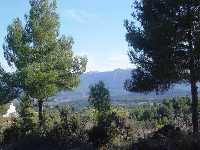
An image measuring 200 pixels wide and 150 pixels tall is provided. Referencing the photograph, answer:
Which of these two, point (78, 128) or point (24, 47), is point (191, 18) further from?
point (24, 47)

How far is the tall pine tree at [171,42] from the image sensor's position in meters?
25.0

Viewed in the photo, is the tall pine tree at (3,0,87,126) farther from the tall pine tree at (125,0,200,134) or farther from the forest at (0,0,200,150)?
Answer: the tall pine tree at (125,0,200,134)

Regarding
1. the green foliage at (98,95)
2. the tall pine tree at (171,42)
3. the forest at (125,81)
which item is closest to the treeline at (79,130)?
the forest at (125,81)

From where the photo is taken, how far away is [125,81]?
2845 centimetres

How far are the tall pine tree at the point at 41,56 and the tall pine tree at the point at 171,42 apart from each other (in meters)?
11.4

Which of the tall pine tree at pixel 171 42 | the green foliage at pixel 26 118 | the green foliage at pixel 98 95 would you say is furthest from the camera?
the green foliage at pixel 98 95

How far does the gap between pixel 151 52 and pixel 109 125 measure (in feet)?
15.0

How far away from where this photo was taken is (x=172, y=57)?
2552cm

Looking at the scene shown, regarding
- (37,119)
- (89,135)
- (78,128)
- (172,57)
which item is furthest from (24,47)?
(172,57)

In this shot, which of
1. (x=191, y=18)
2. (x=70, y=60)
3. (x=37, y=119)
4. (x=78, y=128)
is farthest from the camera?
(x=70, y=60)

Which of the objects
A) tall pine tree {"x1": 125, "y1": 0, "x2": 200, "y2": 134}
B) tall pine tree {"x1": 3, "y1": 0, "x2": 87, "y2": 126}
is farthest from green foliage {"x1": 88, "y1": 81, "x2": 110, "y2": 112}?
tall pine tree {"x1": 125, "y1": 0, "x2": 200, "y2": 134}

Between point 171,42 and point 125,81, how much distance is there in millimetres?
4313

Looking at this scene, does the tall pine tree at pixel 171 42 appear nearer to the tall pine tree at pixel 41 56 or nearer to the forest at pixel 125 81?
the forest at pixel 125 81

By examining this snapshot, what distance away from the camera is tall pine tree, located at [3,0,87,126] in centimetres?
3628
